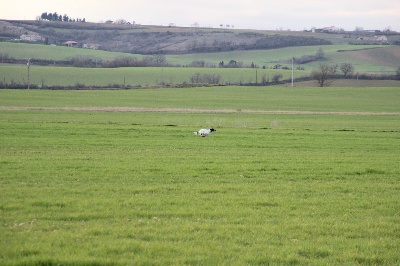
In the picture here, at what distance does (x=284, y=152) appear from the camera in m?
24.6

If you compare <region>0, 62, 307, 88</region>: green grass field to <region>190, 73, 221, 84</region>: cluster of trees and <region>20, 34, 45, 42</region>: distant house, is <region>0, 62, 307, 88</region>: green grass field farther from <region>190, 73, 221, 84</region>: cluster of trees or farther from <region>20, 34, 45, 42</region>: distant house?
<region>20, 34, 45, 42</region>: distant house

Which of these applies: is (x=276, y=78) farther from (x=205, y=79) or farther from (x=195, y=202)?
(x=195, y=202)

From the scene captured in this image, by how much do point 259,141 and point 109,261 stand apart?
21956 mm

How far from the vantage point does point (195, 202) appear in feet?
40.5

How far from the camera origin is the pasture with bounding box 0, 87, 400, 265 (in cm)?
879

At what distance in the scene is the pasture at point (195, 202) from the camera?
28.8ft

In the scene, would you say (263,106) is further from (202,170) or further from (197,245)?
(197,245)

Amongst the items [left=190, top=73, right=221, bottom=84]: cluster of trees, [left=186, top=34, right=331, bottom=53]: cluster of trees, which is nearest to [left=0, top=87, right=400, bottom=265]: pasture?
[left=190, top=73, right=221, bottom=84]: cluster of trees

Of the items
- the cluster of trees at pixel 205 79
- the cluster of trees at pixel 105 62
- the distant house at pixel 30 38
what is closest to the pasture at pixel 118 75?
the cluster of trees at pixel 205 79

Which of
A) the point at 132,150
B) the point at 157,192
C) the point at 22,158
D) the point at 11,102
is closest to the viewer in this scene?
the point at 157,192

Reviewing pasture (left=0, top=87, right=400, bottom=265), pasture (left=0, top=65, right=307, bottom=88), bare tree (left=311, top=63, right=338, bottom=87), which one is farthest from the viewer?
bare tree (left=311, top=63, right=338, bottom=87)

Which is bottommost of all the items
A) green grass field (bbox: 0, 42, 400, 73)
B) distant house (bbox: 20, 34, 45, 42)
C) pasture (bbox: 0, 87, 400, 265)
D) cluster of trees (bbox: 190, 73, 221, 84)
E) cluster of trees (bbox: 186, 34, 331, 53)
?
pasture (bbox: 0, 87, 400, 265)

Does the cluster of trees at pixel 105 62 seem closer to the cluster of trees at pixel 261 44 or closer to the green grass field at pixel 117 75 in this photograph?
the green grass field at pixel 117 75

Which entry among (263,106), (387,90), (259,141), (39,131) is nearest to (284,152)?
(259,141)
